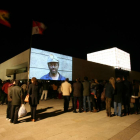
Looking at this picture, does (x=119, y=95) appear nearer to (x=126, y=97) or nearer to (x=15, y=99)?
(x=126, y=97)

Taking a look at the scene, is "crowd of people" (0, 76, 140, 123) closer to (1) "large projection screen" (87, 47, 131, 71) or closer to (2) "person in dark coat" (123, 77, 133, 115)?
(2) "person in dark coat" (123, 77, 133, 115)

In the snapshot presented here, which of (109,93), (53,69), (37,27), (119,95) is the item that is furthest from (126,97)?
(53,69)

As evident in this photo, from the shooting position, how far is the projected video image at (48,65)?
45.9 feet

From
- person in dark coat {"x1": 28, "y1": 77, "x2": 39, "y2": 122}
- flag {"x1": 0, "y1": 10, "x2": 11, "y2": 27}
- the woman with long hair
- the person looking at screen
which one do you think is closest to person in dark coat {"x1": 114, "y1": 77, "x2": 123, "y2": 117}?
the woman with long hair

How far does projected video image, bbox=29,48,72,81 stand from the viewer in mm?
13988

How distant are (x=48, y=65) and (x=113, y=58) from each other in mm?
21874

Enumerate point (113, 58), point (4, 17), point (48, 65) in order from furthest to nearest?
point (113, 58) < point (48, 65) < point (4, 17)

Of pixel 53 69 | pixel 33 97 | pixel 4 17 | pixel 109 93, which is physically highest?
pixel 4 17

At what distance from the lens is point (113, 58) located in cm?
3147

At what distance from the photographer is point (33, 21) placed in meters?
10.0

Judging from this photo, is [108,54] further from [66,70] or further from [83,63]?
[66,70]

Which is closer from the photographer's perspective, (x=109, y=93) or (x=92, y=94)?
(x=109, y=93)

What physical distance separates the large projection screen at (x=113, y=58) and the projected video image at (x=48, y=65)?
1705cm

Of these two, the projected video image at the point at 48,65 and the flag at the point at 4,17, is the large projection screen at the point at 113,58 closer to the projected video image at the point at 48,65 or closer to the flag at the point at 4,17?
the projected video image at the point at 48,65
